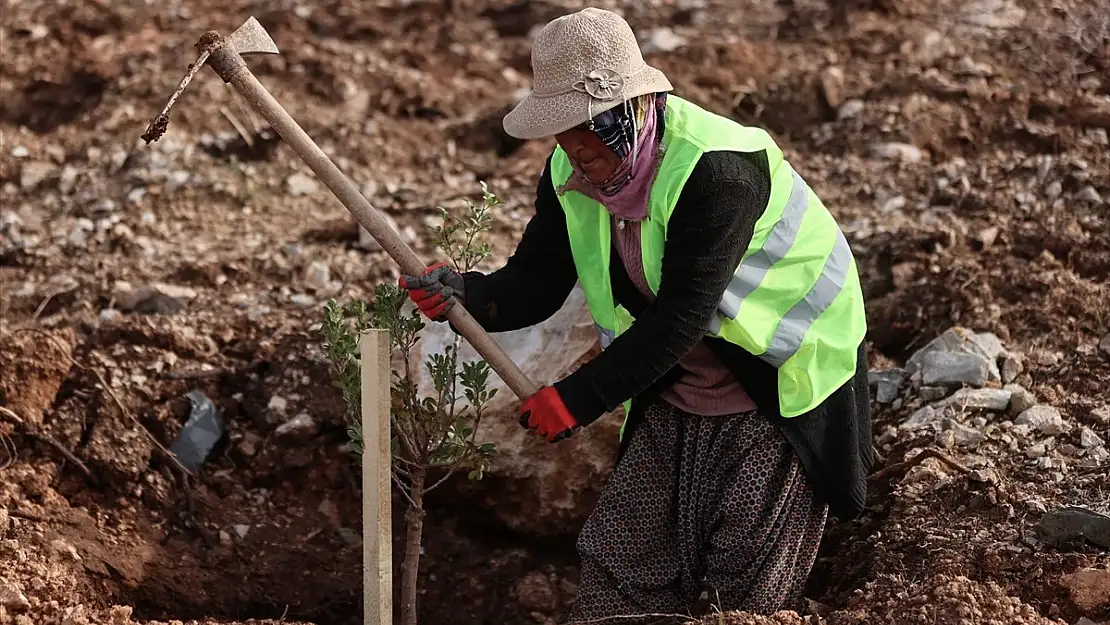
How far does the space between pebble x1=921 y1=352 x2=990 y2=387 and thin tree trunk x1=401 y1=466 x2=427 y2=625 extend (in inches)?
61.8

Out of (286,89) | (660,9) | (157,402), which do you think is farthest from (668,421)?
(660,9)

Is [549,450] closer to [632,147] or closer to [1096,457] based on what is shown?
[632,147]

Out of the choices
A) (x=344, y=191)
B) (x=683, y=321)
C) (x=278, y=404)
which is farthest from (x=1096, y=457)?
(x=278, y=404)

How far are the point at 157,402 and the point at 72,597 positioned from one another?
0.96 m

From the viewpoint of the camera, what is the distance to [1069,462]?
3260 millimetres

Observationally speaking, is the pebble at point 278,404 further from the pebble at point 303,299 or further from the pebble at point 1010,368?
the pebble at point 1010,368

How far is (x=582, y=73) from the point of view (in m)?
2.56

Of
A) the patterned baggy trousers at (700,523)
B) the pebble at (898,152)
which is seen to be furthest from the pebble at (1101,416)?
the pebble at (898,152)

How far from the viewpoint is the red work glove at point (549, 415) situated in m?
2.76

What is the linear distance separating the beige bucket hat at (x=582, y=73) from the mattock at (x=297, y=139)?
0.39 meters

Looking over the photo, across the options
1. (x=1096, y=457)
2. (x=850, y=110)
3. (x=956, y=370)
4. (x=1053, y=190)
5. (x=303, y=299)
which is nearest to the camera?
(x=1096, y=457)

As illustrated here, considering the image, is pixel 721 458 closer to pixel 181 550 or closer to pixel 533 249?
pixel 533 249

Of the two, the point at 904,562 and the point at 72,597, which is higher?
the point at 72,597

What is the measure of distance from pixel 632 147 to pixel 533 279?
2.02 feet
